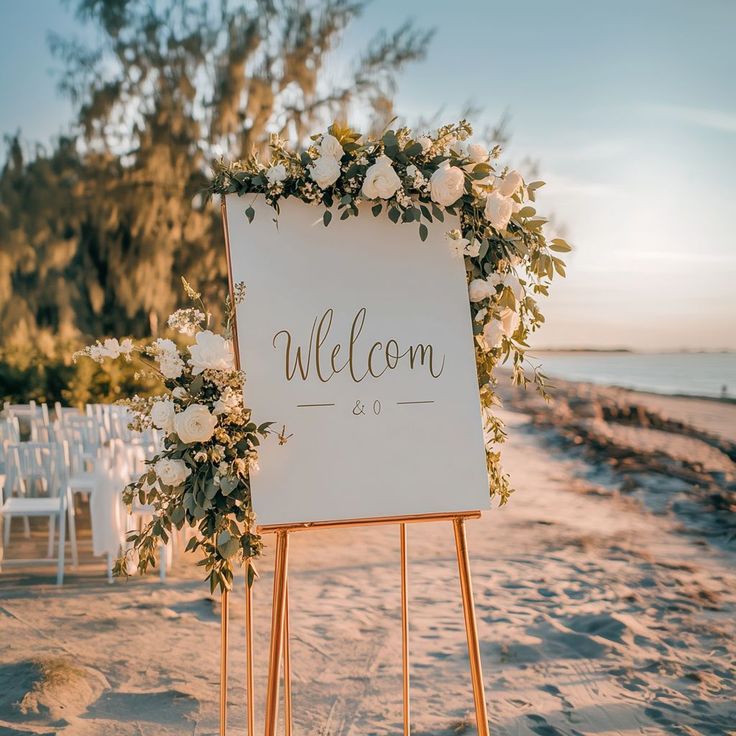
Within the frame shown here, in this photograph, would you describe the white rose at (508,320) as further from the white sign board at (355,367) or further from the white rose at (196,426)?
the white rose at (196,426)

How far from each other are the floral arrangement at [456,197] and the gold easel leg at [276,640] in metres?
0.85

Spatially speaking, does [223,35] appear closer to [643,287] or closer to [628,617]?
[628,617]

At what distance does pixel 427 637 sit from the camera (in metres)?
4.57

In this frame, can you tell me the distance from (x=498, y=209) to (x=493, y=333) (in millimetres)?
388

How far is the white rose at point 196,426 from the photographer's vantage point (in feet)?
7.54

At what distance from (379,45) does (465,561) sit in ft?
48.4

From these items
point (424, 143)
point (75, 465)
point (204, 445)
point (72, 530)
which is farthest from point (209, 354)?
point (75, 465)

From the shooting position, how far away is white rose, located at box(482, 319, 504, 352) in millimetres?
2650

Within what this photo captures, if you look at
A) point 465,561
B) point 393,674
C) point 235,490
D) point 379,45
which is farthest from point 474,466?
point 379,45

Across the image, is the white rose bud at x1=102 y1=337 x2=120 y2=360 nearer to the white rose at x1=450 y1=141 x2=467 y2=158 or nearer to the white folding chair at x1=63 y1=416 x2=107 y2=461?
the white rose at x1=450 y1=141 x2=467 y2=158

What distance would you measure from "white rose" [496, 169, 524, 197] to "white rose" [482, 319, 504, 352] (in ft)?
1.33

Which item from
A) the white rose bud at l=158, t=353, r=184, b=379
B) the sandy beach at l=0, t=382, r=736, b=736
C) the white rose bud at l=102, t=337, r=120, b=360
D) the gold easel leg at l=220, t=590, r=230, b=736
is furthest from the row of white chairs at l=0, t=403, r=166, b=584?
the white rose bud at l=158, t=353, r=184, b=379

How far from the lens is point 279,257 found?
2506 millimetres

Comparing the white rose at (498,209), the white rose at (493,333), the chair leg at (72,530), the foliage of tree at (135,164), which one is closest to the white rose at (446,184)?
the white rose at (498,209)
